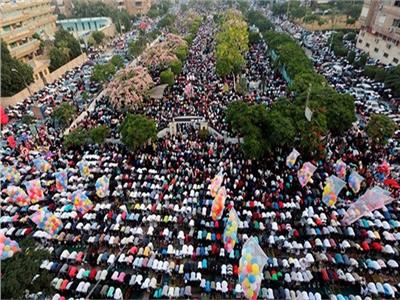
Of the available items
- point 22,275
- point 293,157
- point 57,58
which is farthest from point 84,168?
point 57,58

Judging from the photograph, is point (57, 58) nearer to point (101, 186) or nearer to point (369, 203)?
point (101, 186)

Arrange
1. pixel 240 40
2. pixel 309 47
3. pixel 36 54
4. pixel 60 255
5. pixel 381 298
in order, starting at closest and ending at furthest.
Answer: pixel 381 298, pixel 60 255, pixel 240 40, pixel 36 54, pixel 309 47

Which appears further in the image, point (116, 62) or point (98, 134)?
point (116, 62)

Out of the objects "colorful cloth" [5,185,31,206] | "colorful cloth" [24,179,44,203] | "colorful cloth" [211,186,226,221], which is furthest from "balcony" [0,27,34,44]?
"colorful cloth" [211,186,226,221]

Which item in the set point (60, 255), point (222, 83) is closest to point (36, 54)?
point (222, 83)

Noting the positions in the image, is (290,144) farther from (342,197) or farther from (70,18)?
(70,18)
